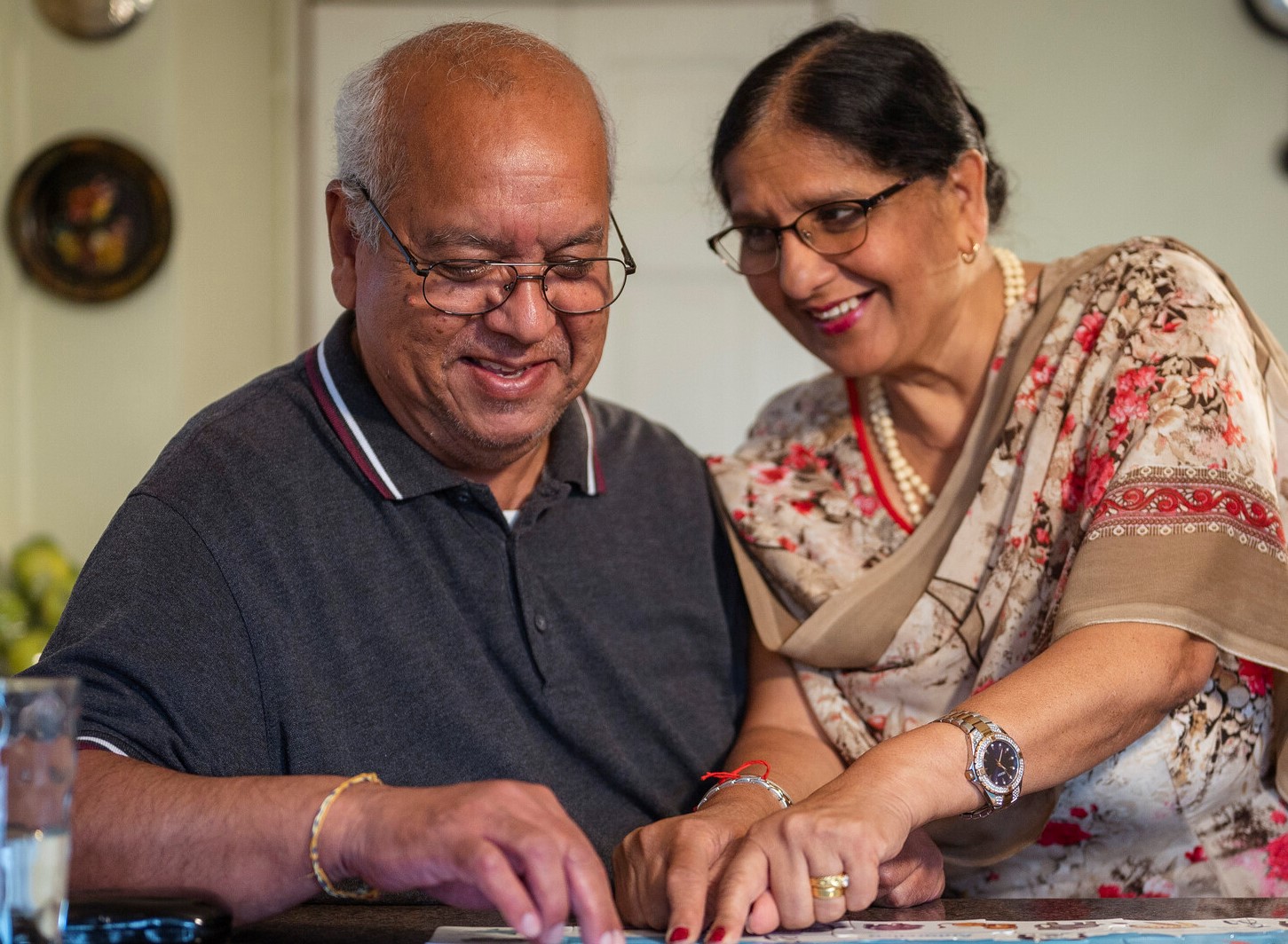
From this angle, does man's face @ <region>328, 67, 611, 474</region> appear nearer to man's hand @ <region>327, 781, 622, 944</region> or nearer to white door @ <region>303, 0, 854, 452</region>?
man's hand @ <region>327, 781, 622, 944</region>

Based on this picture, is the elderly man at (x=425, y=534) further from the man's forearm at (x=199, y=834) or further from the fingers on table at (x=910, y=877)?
the fingers on table at (x=910, y=877)

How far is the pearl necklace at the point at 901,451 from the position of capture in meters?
1.63

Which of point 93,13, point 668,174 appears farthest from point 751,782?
point 93,13

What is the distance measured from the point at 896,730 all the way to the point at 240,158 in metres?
3.10

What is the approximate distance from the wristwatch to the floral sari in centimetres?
15

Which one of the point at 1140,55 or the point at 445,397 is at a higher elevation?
the point at 1140,55

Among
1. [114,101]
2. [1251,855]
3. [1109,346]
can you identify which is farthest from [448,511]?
[114,101]

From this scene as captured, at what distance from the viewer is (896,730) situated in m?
1.54

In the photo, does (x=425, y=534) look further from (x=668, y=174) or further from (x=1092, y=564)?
(x=668, y=174)

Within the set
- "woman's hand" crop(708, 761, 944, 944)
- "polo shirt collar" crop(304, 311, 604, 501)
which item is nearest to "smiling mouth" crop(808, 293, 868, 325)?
"polo shirt collar" crop(304, 311, 604, 501)

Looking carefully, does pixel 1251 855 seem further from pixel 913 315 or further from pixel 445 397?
pixel 445 397

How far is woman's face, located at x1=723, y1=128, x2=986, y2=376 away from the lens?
4.91ft

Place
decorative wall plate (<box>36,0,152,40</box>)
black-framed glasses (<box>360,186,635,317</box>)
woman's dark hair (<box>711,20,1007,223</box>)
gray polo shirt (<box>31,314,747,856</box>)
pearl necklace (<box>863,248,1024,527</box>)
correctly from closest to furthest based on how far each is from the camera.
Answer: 1. gray polo shirt (<box>31,314,747,856</box>)
2. black-framed glasses (<box>360,186,635,317</box>)
3. woman's dark hair (<box>711,20,1007,223</box>)
4. pearl necklace (<box>863,248,1024,527</box>)
5. decorative wall plate (<box>36,0,152,40</box>)

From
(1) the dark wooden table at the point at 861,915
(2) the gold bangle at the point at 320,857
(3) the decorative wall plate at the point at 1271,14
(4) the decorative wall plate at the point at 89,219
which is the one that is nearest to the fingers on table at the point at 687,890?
(1) the dark wooden table at the point at 861,915
